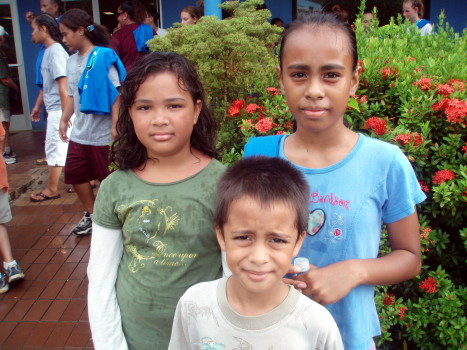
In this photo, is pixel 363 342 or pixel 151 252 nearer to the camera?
pixel 363 342

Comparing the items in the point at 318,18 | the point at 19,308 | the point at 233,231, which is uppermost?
the point at 318,18

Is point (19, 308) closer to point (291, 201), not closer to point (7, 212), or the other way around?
point (7, 212)

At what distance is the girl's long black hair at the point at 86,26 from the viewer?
13.2ft

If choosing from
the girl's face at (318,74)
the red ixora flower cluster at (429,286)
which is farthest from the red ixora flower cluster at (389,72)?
the girl's face at (318,74)

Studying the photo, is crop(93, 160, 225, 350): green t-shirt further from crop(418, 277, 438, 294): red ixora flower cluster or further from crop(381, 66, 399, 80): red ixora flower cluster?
crop(381, 66, 399, 80): red ixora flower cluster

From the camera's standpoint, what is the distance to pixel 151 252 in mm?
1600

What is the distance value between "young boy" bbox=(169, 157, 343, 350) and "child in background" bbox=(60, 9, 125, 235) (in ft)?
9.36

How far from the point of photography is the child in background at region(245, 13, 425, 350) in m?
1.38

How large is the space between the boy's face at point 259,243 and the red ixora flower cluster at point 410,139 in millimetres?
1116

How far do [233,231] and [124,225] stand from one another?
0.53m

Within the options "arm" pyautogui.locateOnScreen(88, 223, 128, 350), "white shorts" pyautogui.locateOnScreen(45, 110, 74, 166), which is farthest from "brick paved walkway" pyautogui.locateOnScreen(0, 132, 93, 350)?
"arm" pyautogui.locateOnScreen(88, 223, 128, 350)

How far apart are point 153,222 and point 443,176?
1.41 meters

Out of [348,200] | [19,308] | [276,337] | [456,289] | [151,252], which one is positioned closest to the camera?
[276,337]

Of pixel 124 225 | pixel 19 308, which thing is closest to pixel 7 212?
pixel 19 308
